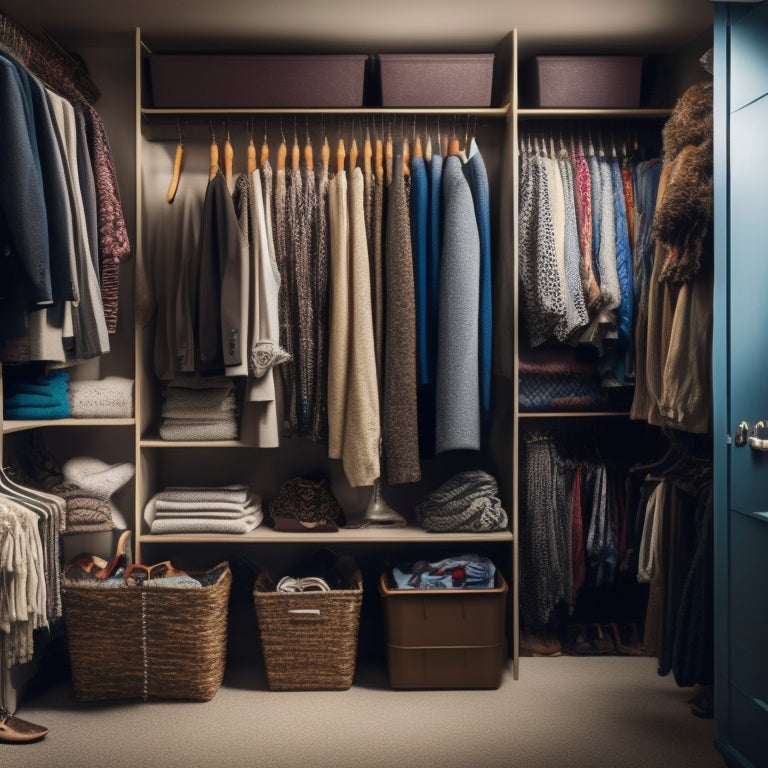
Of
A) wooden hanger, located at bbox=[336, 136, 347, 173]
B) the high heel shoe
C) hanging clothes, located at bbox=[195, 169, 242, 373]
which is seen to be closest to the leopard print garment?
wooden hanger, located at bbox=[336, 136, 347, 173]

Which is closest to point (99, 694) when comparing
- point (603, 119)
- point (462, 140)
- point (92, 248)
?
point (92, 248)

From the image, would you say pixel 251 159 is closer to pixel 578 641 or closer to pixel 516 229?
pixel 516 229

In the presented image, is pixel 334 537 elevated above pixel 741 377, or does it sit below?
below

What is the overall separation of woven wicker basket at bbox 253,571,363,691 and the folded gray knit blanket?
15.7 inches

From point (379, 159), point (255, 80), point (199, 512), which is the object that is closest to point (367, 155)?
point (379, 159)

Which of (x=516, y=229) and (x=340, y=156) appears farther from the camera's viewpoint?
(x=340, y=156)

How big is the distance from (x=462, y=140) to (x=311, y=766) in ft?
7.79

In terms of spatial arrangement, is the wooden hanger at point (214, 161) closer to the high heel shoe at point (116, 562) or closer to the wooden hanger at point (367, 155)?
the wooden hanger at point (367, 155)

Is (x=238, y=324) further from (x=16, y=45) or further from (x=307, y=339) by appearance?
(x=16, y=45)

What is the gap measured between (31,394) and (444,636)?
166 cm

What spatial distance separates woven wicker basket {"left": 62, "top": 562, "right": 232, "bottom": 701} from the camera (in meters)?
2.97

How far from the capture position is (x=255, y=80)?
3248mm

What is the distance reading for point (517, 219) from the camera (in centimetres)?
320

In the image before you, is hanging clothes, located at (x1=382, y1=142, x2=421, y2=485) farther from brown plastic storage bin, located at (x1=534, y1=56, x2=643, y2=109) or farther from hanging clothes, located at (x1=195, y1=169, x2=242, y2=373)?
brown plastic storage bin, located at (x1=534, y1=56, x2=643, y2=109)
